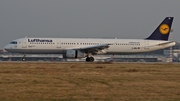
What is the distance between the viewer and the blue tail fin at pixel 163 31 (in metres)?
54.8

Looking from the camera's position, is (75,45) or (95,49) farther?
(75,45)

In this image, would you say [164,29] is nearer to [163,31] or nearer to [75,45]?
[163,31]

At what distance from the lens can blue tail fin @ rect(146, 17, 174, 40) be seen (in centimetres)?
5478

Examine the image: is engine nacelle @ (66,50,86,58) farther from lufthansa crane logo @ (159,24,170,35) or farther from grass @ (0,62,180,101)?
grass @ (0,62,180,101)

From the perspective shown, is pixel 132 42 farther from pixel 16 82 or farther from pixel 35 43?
pixel 16 82

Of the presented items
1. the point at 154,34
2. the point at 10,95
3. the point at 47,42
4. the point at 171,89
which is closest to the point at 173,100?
the point at 171,89

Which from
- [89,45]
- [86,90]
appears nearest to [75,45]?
[89,45]

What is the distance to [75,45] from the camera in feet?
167

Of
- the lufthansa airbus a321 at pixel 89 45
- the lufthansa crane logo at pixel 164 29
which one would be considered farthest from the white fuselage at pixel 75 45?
the lufthansa crane logo at pixel 164 29

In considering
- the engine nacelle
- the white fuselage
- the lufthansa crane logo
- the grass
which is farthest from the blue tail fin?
the grass

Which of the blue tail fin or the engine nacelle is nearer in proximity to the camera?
the engine nacelle

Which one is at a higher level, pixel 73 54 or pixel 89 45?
pixel 89 45

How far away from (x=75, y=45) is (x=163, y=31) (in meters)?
12.6

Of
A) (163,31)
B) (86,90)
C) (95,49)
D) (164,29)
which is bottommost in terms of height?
(86,90)
